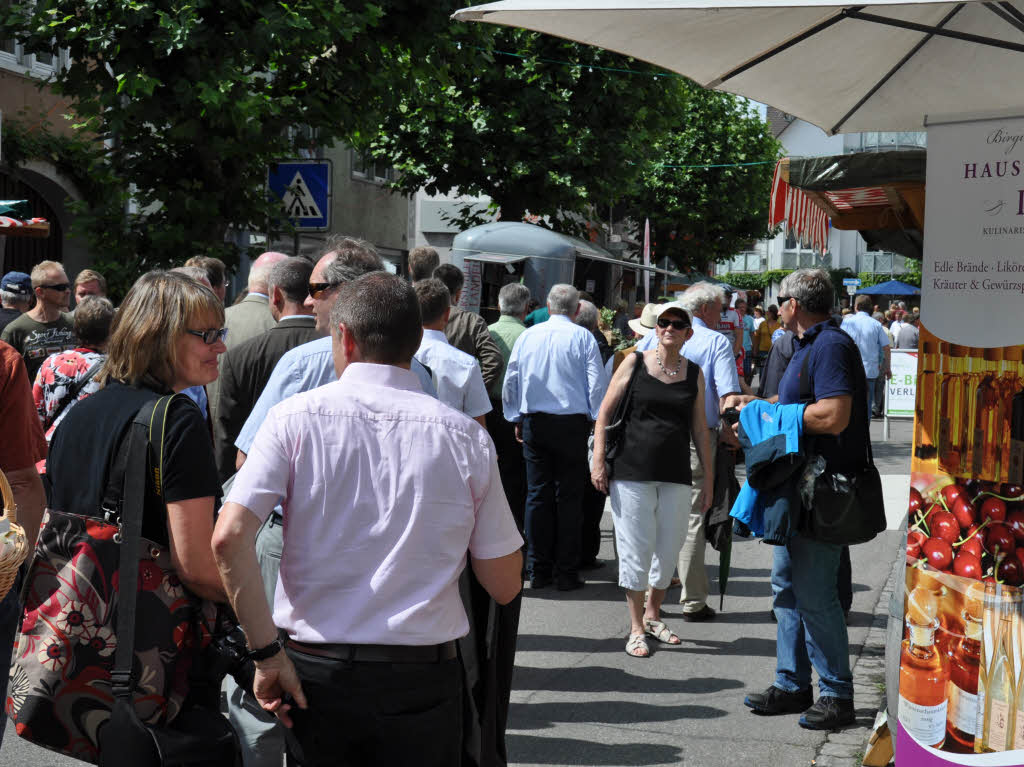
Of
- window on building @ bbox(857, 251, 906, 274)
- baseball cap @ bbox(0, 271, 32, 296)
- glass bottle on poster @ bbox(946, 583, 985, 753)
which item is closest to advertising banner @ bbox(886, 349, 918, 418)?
baseball cap @ bbox(0, 271, 32, 296)

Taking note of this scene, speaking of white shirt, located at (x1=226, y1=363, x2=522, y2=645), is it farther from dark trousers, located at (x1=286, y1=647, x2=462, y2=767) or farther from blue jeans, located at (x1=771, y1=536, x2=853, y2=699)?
blue jeans, located at (x1=771, y1=536, x2=853, y2=699)

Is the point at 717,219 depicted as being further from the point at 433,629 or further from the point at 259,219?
the point at 433,629

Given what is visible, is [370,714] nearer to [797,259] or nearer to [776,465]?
[776,465]

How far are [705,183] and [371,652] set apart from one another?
153 feet

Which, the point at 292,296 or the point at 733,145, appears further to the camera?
the point at 733,145

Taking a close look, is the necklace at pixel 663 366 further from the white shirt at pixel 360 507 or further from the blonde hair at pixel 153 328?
the white shirt at pixel 360 507

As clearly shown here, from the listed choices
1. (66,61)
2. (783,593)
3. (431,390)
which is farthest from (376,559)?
(66,61)

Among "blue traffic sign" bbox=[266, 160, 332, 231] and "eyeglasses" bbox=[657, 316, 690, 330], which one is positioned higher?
"blue traffic sign" bbox=[266, 160, 332, 231]

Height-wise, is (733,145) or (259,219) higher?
(733,145)

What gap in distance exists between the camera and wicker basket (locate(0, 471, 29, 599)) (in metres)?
3.03

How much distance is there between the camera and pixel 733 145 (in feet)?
160

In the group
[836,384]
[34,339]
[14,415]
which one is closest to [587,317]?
[34,339]

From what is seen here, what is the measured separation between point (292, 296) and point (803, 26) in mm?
2290

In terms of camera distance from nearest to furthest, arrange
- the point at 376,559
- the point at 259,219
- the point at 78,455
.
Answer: the point at 376,559, the point at 78,455, the point at 259,219
